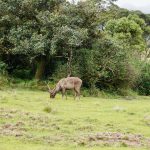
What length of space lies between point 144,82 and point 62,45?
12138 millimetres

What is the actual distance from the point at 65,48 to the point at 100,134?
18.7 meters

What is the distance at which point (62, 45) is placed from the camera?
1355 inches

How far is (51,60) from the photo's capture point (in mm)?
37250

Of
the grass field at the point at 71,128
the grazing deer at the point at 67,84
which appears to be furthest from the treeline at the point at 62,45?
the grass field at the point at 71,128

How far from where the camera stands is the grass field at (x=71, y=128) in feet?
47.4

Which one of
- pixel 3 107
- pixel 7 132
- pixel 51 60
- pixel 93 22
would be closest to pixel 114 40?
pixel 93 22

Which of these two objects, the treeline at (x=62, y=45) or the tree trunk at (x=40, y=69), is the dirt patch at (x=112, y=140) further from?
the tree trunk at (x=40, y=69)

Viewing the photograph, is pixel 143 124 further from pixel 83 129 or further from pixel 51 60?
pixel 51 60

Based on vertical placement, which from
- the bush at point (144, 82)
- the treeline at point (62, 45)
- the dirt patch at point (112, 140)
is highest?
the treeline at point (62, 45)

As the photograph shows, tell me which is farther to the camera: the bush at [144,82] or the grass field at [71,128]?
the bush at [144,82]

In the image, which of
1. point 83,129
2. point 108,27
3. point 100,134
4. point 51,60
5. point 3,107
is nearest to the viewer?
point 100,134

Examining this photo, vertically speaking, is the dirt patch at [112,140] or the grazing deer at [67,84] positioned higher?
the dirt patch at [112,140]

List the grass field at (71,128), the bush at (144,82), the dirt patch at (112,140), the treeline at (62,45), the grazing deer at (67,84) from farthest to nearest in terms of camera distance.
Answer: the bush at (144,82), the treeline at (62,45), the grazing deer at (67,84), the dirt patch at (112,140), the grass field at (71,128)

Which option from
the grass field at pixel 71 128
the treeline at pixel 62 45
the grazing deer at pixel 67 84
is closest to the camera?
the grass field at pixel 71 128
